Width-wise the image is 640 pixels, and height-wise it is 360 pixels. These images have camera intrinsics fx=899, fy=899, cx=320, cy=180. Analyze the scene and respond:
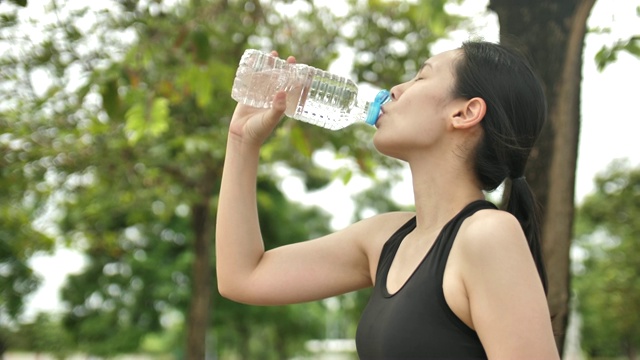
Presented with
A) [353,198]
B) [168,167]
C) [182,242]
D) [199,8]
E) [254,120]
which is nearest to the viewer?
[254,120]

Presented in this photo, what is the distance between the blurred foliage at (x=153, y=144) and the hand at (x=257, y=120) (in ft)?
4.11

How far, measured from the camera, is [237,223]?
2340mm

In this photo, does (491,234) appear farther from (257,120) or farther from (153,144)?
(153,144)

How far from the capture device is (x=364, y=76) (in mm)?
9016

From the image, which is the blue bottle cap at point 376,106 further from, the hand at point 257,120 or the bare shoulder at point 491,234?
the bare shoulder at point 491,234

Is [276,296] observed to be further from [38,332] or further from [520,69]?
[38,332]

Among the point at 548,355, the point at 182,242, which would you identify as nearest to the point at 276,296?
the point at 548,355

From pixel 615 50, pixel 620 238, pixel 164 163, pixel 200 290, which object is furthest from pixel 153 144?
pixel 620 238

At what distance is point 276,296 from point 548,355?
2.72 feet

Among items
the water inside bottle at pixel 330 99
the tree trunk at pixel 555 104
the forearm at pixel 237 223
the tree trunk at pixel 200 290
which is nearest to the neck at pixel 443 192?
the forearm at pixel 237 223

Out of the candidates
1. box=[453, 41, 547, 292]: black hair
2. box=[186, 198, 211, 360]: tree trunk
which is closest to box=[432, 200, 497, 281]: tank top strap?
box=[453, 41, 547, 292]: black hair

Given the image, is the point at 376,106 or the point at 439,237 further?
the point at 376,106

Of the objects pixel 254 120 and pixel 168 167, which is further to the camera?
pixel 168 167

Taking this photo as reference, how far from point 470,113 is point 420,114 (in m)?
0.12
